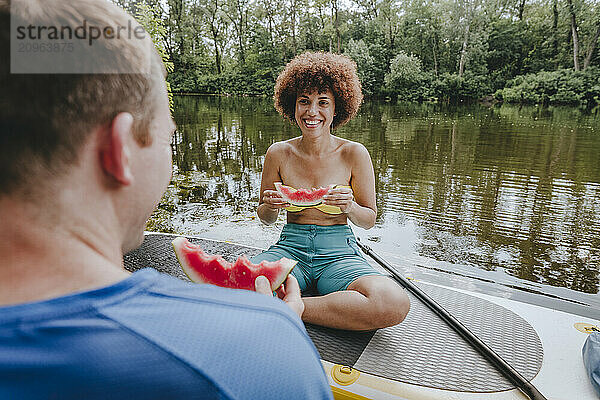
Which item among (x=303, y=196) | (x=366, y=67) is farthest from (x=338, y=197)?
(x=366, y=67)

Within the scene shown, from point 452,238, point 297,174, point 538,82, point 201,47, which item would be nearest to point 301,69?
point 297,174

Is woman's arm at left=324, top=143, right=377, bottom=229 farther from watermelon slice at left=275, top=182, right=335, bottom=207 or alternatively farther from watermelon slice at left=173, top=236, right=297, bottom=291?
watermelon slice at left=173, top=236, right=297, bottom=291

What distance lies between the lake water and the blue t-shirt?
4112mm

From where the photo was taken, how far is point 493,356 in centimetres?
240

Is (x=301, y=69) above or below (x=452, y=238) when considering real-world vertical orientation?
above

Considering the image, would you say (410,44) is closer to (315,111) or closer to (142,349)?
(315,111)

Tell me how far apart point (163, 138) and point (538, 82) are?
36.8 meters

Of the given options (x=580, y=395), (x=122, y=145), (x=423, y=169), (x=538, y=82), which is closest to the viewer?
(x=122, y=145)

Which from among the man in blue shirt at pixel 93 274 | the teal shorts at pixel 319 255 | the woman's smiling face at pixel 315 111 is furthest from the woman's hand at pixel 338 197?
the man in blue shirt at pixel 93 274

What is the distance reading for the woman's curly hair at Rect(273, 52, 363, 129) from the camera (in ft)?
11.6

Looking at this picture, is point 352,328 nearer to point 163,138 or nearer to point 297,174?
point 297,174

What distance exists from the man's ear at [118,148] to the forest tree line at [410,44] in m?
34.8

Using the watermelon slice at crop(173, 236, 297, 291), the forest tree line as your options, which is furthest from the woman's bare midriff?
the forest tree line

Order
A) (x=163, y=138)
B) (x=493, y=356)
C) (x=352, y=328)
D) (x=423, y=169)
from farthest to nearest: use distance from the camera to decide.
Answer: (x=423, y=169) < (x=352, y=328) < (x=493, y=356) < (x=163, y=138)
